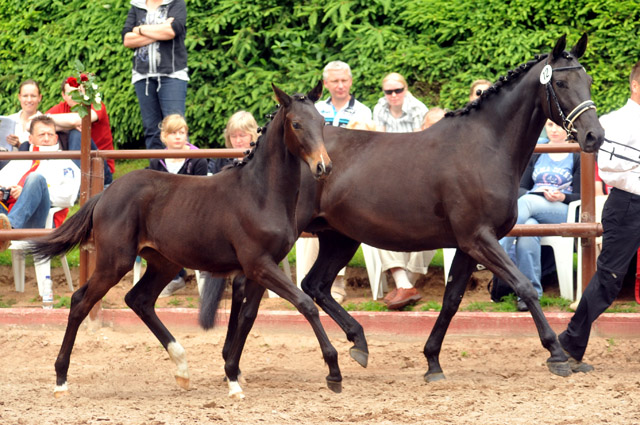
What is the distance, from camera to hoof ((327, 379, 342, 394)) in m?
6.08

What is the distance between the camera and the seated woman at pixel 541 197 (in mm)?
7875

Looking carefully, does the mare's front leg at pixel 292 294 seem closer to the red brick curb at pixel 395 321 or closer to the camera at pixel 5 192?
the red brick curb at pixel 395 321

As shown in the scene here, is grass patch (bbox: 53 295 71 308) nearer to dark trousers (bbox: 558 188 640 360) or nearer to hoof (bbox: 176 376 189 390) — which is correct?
hoof (bbox: 176 376 189 390)

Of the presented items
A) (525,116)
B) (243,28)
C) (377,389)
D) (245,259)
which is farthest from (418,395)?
(243,28)

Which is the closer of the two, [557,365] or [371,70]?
[557,365]

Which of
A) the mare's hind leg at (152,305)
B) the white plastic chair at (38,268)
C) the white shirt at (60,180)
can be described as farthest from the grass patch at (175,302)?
the mare's hind leg at (152,305)

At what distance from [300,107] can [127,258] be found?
1463 millimetres

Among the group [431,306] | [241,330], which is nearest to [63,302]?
[241,330]

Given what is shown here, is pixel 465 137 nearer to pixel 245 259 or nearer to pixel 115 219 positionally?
pixel 245 259

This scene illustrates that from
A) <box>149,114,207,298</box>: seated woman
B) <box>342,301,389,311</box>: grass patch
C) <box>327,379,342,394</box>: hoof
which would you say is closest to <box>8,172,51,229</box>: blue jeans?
<box>149,114,207,298</box>: seated woman

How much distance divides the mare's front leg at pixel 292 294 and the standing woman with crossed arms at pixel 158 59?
3.68m

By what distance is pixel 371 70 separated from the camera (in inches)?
386

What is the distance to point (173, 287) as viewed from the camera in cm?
868

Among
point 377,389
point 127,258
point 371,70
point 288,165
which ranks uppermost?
point 371,70
